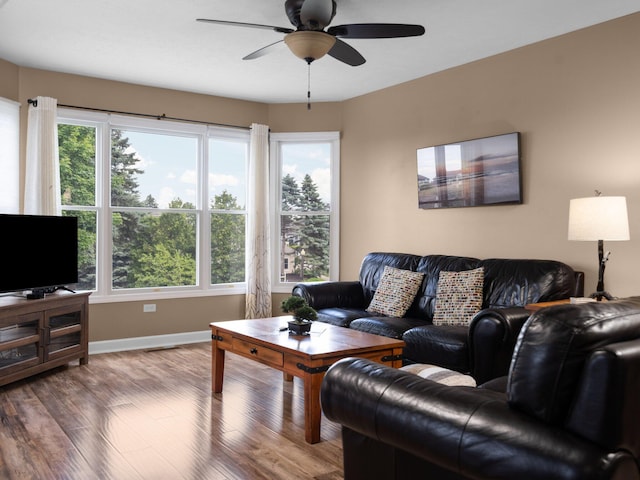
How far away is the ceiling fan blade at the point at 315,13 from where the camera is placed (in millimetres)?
3160

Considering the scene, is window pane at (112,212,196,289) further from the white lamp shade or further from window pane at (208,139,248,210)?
the white lamp shade

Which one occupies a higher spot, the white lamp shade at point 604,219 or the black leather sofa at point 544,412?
the white lamp shade at point 604,219

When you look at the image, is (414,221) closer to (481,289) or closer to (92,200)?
(481,289)

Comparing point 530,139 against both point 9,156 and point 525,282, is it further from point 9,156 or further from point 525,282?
point 9,156

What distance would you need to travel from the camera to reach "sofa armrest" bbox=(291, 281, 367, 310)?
5.24 m

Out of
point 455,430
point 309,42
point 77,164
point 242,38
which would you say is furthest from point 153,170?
point 455,430

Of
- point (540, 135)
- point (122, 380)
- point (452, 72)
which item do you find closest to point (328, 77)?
point (452, 72)

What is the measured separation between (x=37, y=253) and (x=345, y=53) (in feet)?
9.68

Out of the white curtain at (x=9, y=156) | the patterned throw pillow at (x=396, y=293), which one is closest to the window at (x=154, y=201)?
the white curtain at (x=9, y=156)

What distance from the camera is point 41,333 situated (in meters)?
4.53

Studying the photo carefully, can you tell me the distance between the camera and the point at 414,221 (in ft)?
18.6

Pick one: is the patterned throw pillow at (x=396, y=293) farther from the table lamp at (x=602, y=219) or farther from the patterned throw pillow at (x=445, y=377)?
the patterned throw pillow at (x=445, y=377)

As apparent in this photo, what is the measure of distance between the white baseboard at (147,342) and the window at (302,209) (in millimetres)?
1067

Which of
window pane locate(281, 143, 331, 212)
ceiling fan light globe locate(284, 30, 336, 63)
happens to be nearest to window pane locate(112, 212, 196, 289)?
window pane locate(281, 143, 331, 212)
